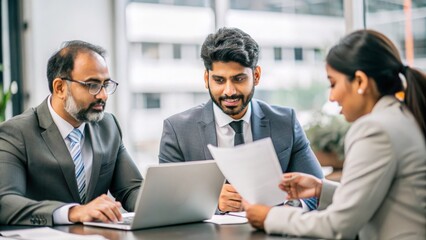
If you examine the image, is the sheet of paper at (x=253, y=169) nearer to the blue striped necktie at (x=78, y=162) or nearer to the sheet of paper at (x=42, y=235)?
the sheet of paper at (x=42, y=235)

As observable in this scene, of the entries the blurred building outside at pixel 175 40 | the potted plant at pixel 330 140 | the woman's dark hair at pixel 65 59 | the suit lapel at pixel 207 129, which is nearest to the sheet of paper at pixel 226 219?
the suit lapel at pixel 207 129

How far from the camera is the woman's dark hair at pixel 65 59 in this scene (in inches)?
113

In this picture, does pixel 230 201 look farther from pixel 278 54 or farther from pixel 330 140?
pixel 278 54

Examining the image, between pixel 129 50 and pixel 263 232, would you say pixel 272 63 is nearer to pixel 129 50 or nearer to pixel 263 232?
pixel 129 50

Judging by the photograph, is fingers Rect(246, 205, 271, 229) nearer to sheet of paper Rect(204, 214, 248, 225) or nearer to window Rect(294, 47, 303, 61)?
sheet of paper Rect(204, 214, 248, 225)

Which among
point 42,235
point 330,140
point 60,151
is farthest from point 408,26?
point 42,235

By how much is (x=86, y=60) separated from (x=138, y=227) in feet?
2.91

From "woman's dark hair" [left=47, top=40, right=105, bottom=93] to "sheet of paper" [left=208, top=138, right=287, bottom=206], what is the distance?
1.03 metres

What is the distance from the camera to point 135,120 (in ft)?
20.3

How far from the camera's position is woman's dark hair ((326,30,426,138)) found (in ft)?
6.68

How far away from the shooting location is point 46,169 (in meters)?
2.71

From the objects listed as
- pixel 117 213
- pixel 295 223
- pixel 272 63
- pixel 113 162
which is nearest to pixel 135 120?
pixel 272 63

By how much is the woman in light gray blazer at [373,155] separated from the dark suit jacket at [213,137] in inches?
31.5

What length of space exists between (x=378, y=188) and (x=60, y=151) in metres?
1.36
